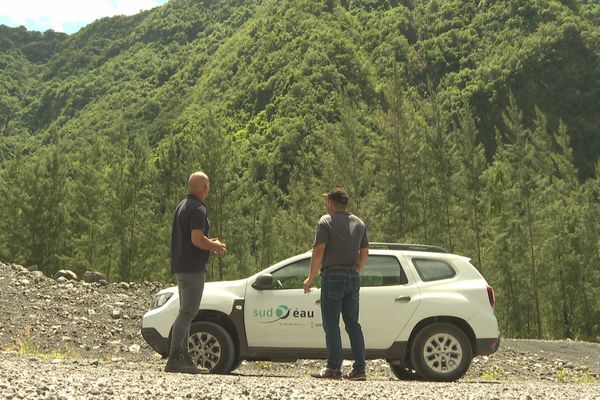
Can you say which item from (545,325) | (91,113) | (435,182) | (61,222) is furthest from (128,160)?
(91,113)

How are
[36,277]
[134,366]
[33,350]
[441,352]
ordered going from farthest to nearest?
1. [36,277]
2. [33,350]
3. [134,366]
4. [441,352]

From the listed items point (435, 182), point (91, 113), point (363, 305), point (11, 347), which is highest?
point (91, 113)

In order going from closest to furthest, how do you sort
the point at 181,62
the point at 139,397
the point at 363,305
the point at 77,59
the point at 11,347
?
the point at 139,397 < the point at 363,305 < the point at 11,347 < the point at 181,62 < the point at 77,59

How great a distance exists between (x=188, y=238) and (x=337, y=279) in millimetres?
1724

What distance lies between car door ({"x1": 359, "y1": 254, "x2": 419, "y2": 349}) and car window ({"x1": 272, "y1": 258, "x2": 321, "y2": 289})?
2.28 feet

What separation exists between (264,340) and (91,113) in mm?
136062

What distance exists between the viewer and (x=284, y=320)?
9.55m

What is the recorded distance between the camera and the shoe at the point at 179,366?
27.1 feet

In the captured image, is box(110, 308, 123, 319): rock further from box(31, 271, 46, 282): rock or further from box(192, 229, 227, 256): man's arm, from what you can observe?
box(192, 229, 227, 256): man's arm

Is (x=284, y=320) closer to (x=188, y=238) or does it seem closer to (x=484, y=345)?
(x=188, y=238)

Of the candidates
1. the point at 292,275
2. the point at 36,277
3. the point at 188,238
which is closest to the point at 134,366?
the point at 292,275

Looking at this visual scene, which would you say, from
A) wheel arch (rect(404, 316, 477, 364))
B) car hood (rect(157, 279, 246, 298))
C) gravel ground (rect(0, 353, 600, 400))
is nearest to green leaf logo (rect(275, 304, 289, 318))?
car hood (rect(157, 279, 246, 298))

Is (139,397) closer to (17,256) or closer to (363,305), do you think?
(363,305)

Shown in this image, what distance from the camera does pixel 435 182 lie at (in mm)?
38125
